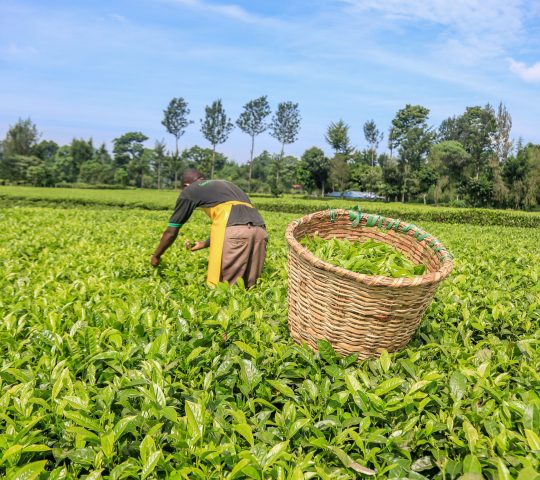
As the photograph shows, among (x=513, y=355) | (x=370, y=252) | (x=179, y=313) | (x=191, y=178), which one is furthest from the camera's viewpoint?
(x=191, y=178)

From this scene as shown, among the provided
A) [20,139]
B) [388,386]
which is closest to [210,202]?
[388,386]

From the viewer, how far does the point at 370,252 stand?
188cm

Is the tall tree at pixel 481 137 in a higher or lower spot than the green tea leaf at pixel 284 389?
higher

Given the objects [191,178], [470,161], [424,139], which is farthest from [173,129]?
[191,178]

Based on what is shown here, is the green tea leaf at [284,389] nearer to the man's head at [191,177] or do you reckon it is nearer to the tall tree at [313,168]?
the man's head at [191,177]

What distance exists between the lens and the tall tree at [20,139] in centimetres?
5622

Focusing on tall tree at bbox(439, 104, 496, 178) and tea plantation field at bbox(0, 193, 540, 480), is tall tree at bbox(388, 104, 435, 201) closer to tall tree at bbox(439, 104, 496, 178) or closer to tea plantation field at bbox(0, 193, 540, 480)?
tall tree at bbox(439, 104, 496, 178)

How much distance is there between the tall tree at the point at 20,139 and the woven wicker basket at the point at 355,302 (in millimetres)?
66052

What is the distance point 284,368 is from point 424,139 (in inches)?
2142

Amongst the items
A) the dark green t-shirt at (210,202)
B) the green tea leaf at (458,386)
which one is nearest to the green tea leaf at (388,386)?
the green tea leaf at (458,386)

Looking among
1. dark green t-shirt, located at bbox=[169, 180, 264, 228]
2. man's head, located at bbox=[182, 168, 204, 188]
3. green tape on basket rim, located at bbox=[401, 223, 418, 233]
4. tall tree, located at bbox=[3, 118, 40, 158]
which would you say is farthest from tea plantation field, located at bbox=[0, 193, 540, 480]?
tall tree, located at bbox=[3, 118, 40, 158]

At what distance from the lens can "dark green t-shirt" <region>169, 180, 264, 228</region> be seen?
3193 millimetres

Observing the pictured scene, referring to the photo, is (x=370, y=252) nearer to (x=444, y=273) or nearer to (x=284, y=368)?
(x=444, y=273)

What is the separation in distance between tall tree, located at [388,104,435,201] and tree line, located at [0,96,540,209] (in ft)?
0.40
